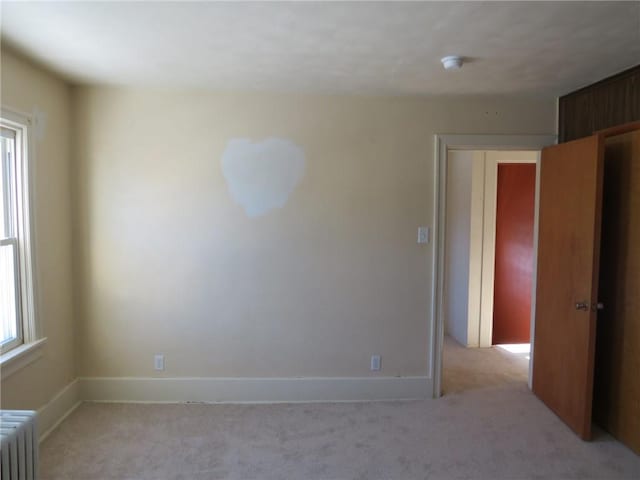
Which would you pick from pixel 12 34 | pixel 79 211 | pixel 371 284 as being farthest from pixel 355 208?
pixel 12 34

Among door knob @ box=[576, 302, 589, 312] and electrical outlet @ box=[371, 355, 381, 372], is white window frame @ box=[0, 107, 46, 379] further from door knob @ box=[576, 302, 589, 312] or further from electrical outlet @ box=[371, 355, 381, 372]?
door knob @ box=[576, 302, 589, 312]

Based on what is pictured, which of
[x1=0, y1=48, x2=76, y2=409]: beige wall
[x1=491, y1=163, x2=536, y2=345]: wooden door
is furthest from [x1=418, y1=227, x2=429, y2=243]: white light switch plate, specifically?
[x1=0, y1=48, x2=76, y2=409]: beige wall

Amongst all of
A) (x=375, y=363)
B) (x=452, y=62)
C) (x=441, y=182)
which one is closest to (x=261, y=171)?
(x=441, y=182)

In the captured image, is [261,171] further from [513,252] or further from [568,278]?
[513,252]

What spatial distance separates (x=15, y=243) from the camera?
2.51 metres

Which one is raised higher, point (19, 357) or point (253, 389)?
point (19, 357)

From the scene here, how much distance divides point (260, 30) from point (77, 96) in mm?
1768

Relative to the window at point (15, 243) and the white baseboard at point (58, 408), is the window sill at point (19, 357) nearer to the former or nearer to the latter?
the window at point (15, 243)

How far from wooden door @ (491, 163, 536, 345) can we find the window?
414cm

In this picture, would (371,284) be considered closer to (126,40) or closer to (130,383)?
(130,383)

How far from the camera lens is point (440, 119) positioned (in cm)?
318

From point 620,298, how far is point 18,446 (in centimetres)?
327

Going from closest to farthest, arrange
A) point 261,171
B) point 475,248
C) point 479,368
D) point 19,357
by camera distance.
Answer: point 19,357 → point 261,171 → point 479,368 → point 475,248

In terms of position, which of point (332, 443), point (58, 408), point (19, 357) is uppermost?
point (19, 357)
